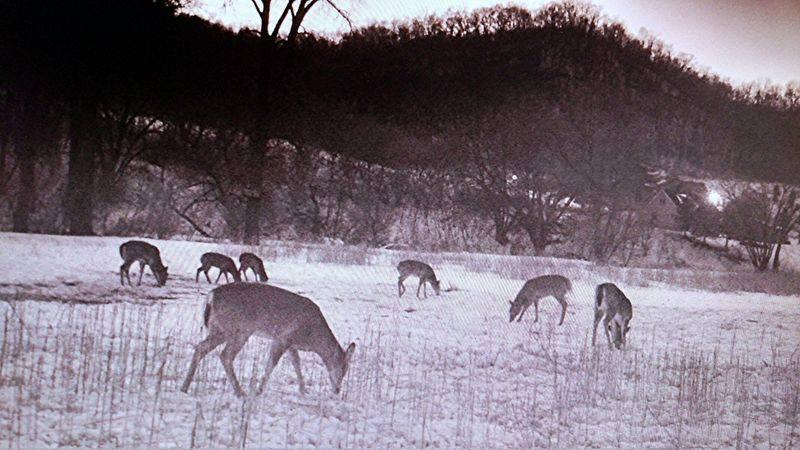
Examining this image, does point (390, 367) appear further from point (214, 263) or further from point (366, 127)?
point (366, 127)

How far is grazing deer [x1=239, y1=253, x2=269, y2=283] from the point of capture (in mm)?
3189

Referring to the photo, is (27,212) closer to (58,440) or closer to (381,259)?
(58,440)

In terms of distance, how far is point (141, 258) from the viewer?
3.00 m

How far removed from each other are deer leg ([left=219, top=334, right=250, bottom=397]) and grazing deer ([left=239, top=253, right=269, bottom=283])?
39cm

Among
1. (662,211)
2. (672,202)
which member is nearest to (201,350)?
(662,211)

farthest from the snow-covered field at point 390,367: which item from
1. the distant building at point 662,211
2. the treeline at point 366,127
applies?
the distant building at point 662,211

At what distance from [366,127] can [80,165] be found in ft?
4.68

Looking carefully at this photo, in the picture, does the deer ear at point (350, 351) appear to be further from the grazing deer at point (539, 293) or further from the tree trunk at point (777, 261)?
the tree trunk at point (777, 261)

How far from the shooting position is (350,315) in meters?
3.32

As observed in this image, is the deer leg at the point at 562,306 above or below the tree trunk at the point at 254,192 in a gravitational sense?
below

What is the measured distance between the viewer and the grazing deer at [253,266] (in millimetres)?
3189

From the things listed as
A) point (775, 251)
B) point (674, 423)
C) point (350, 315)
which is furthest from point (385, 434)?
point (775, 251)

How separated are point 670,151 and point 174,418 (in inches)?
124

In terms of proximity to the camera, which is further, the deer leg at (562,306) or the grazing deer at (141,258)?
the deer leg at (562,306)
